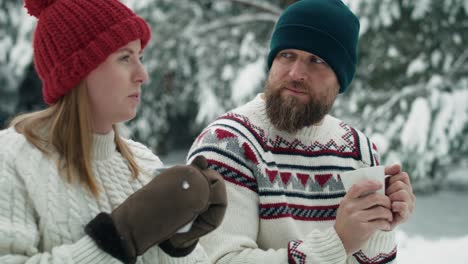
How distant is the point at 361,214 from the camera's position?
5.39 feet

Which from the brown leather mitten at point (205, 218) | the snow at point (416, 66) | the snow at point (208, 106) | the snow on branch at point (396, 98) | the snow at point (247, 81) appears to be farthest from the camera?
the snow at point (208, 106)

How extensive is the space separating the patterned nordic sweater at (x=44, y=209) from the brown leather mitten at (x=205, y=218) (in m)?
0.08

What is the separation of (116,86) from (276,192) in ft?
2.26

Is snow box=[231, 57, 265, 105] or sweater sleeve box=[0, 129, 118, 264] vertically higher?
sweater sleeve box=[0, 129, 118, 264]

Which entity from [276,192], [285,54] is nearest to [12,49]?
[285,54]

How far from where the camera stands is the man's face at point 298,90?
74.7 inches

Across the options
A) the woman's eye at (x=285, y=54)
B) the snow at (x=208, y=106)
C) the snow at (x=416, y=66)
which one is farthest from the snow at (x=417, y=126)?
the woman's eye at (x=285, y=54)

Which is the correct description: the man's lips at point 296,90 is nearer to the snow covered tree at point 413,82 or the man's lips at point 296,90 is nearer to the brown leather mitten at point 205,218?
the brown leather mitten at point 205,218

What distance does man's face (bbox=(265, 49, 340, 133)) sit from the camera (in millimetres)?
1897

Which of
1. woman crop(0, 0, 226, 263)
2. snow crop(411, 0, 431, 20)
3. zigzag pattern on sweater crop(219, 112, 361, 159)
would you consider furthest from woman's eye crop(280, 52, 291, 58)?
snow crop(411, 0, 431, 20)

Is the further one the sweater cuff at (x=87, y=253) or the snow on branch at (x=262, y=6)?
the snow on branch at (x=262, y=6)

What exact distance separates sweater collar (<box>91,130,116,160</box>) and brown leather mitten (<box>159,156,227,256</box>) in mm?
264

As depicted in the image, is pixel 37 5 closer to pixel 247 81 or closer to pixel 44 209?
pixel 44 209

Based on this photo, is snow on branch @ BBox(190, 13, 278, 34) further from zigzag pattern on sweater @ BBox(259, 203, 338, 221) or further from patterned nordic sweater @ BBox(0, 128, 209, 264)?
patterned nordic sweater @ BBox(0, 128, 209, 264)
